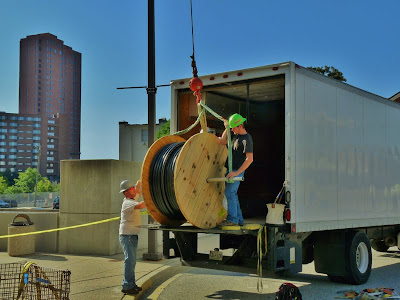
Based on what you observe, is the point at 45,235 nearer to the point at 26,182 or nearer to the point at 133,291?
the point at 133,291

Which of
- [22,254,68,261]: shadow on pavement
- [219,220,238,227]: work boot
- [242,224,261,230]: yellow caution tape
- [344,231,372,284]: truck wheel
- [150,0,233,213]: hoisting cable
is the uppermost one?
[150,0,233,213]: hoisting cable

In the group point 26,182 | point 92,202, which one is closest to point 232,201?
point 92,202

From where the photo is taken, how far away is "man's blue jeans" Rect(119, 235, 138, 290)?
8234 millimetres

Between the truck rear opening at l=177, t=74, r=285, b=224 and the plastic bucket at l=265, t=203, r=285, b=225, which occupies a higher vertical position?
the truck rear opening at l=177, t=74, r=285, b=224

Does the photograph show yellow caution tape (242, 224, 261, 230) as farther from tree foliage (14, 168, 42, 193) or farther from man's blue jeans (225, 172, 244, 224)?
tree foliage (14, 168, 42, 193)

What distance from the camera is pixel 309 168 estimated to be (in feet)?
27.5

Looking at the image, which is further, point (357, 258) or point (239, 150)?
point (357, 258)

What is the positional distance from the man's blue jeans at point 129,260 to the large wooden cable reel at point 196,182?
1.88 ft

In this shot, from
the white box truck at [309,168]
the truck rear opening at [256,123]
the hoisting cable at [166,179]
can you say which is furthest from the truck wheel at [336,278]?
the hoisting cable at [166,179]

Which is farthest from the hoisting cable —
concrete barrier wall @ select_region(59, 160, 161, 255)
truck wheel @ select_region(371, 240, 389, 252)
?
truck wheel @ select_region(371, 240, 389, 252)

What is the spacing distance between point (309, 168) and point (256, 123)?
340 centimetres

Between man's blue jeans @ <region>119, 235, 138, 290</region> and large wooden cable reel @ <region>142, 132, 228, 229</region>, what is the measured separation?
574mm

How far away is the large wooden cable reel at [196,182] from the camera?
7578 mm

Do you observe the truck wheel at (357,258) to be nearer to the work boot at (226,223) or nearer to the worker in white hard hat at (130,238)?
the work boot at (226,223)
